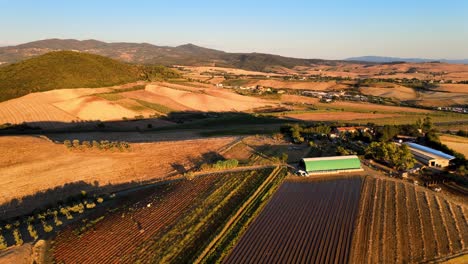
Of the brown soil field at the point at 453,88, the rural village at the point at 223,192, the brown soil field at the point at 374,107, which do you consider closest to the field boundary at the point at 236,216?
the rural village at the point at 223,192

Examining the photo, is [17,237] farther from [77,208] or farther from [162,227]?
[162,227]

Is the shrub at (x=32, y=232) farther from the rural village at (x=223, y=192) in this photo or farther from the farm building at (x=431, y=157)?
the farm building at (x=431, y=157)

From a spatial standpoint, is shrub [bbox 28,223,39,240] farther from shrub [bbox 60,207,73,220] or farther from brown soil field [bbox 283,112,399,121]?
brown soil field [bbox 283,112,399,121]

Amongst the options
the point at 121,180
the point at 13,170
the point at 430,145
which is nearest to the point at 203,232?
the point at 121,180

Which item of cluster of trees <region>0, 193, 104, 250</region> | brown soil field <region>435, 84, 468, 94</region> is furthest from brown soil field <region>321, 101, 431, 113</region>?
cluster of trees <region>0, 193, 104, 250</region>

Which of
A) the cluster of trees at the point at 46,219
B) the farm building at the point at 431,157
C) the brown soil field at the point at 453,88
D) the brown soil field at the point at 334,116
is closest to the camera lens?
the cluster of trees at the point at 46,219

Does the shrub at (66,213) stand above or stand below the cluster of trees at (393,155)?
below
